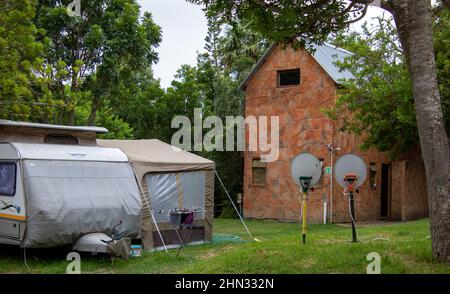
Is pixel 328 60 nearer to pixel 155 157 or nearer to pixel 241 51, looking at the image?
pixel 241 51

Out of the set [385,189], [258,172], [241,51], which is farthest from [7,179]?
[241,51]

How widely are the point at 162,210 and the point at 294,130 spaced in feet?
32.1

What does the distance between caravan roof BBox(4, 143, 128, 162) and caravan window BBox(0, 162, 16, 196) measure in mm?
365

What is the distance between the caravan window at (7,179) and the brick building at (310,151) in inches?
479

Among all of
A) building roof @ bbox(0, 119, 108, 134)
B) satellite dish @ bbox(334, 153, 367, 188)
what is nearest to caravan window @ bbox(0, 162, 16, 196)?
building roof @ bbox(0, 119, 108, 134)

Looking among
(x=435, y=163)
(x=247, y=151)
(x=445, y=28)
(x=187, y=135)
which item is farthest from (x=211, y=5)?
(x=187, y=135)

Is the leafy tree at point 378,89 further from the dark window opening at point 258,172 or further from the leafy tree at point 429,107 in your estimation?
the leafy tree at point 429,107

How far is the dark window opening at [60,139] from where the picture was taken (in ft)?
37.9

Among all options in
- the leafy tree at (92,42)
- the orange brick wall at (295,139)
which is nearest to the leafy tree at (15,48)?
the leafy tree at (92,42)

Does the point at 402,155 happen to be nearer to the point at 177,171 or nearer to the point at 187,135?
the point at 187,135

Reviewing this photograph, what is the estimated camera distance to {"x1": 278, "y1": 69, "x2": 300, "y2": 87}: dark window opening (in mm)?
21734

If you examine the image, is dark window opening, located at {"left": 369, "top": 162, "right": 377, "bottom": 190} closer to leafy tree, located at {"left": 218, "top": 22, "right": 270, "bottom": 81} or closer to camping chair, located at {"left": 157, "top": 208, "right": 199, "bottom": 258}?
leafy tree, located at {"left": 218, "top": 22, "right": 270, "bottom": 81}

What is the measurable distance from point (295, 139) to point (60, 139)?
37.8 ft

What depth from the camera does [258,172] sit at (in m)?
22.8
